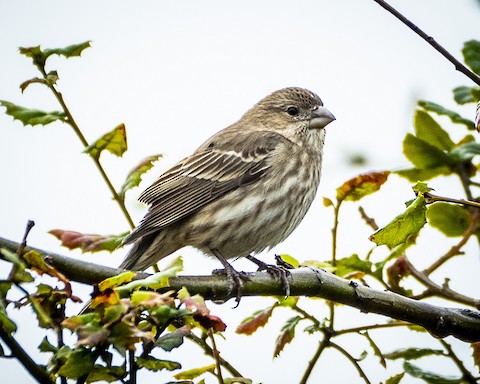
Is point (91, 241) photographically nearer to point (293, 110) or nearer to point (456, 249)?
point (456, 249)

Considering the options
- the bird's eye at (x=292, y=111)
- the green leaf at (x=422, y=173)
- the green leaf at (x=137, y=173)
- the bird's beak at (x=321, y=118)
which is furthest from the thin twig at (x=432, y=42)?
the bird's eye at (x=292, y=111)

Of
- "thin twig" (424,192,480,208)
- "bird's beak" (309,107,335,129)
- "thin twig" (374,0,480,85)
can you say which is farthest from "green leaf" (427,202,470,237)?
"bird's beak" (309,107,335,129)

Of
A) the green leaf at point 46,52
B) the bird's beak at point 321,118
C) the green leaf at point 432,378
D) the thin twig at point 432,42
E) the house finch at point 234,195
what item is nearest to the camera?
the thin twig at point 432,42

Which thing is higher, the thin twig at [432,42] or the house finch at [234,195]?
the house finch at [234,195]

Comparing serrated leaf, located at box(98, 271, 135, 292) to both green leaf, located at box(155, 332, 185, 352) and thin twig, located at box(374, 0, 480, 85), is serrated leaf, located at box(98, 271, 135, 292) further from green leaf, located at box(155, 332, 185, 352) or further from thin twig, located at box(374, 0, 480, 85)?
thin twig, located at box(374, 0, 480, 85)

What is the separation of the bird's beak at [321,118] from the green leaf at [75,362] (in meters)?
4.16

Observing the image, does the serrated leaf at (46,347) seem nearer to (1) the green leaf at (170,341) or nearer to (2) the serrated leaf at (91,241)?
(1) the green leaf at (170,341)

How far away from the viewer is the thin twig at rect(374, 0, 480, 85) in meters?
2.63

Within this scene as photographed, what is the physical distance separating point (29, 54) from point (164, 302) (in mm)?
1535

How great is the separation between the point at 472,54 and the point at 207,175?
2.56m

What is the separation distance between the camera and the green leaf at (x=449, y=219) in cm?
361

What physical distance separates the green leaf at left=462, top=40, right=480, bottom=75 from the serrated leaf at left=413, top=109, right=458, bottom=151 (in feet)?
1.05

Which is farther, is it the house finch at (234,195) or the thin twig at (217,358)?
the house finch at (234,195)

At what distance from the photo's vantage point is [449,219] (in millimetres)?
3635
